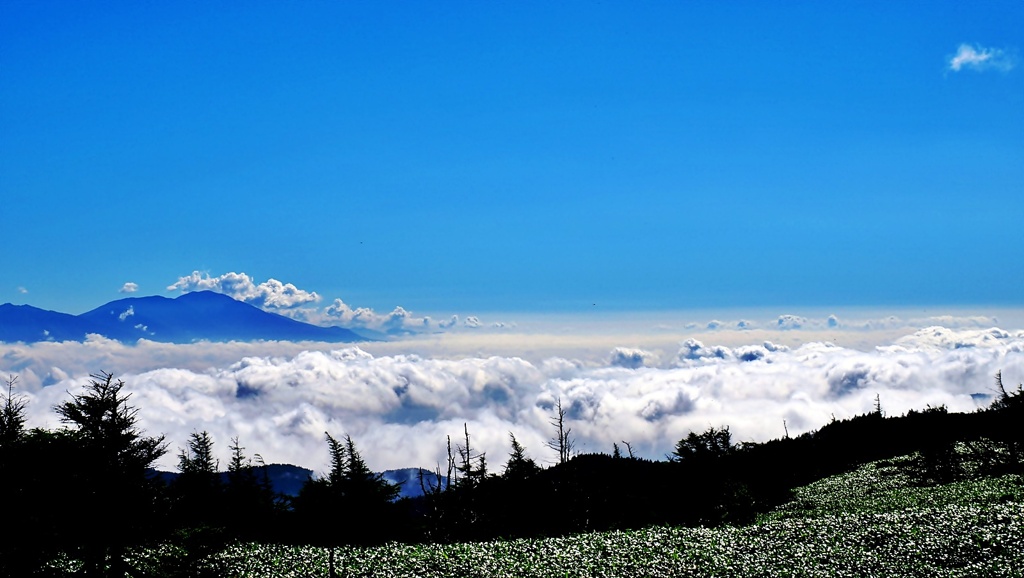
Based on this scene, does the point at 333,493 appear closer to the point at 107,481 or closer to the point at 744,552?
the point at 107,481

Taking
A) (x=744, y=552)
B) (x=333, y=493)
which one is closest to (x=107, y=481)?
(x=333, y=493)

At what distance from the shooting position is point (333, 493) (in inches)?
1737

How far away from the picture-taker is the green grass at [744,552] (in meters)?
32.8

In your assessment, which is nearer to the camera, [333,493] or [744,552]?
[744,552]

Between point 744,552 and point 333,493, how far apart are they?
81.3 ft

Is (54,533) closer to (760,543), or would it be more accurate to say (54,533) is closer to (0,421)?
(0,421)

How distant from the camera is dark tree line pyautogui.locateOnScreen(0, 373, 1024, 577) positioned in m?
35.4

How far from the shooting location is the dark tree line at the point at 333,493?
35.4 m

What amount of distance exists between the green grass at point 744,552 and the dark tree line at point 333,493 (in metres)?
3.90

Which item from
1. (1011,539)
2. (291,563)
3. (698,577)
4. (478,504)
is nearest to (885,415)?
(478,504)

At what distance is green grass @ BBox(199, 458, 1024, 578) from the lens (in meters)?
32.8

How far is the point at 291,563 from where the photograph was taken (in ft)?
127

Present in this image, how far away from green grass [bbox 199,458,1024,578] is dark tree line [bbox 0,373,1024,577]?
154 inches

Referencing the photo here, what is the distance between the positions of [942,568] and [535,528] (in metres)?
29.4
